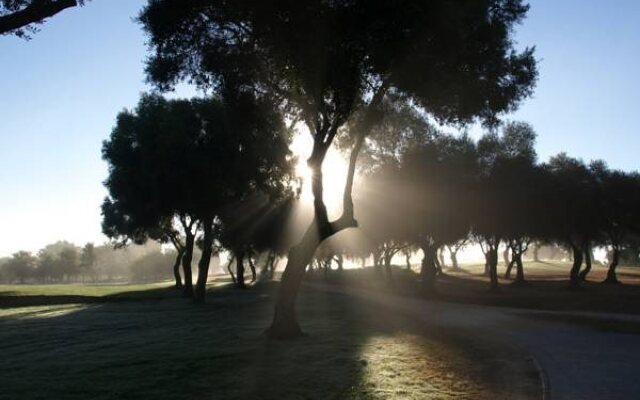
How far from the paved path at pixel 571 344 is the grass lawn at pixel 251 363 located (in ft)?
2.42

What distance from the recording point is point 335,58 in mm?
15680

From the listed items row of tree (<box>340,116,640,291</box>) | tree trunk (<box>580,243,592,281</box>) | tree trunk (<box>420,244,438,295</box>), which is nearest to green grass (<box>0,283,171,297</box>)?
row of tree (<box>340,116,640,291</box>)

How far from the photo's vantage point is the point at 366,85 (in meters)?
18.2

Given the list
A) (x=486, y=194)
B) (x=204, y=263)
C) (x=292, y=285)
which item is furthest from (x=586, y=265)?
(x=292, y=285)

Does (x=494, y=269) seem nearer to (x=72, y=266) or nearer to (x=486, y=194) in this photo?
(x=486, y=194)

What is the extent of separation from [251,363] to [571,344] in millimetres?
9012

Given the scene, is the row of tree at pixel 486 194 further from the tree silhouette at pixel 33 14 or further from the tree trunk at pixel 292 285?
the tree silhouette at pixel 33 14

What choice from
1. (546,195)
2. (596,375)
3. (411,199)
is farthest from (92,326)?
(546,195)

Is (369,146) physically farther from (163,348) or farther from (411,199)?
(163,348)

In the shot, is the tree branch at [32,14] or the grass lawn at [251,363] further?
the grass lawn at [251,363]

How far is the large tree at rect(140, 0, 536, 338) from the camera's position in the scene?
15.3 m

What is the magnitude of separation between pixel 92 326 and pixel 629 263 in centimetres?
11780

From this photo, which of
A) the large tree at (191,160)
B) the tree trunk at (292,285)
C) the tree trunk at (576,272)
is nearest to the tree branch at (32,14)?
the tree trunk at (292,285)

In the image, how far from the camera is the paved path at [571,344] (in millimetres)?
10273
